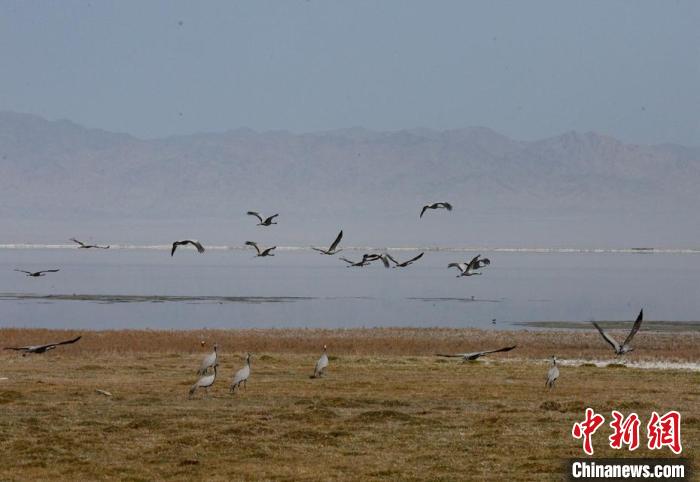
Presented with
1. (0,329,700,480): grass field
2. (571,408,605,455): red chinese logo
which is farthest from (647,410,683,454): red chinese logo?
(571,408,605,455): red chinese logo

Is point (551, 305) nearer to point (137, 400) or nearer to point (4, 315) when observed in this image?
point (4, 315)

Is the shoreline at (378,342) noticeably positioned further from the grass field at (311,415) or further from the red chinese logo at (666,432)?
the red chinese logo at (666,432)

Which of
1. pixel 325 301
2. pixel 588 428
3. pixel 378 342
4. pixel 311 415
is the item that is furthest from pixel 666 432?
pixel 325 301

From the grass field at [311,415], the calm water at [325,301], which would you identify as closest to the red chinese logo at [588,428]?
the grass field at [311,415]

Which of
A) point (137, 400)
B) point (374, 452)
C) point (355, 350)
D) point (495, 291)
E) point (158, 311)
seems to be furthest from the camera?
point (495, 291)

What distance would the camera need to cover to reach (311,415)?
2662 cm

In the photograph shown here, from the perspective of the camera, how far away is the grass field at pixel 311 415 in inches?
837

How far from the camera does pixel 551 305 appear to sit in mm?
96312

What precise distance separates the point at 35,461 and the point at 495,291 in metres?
101

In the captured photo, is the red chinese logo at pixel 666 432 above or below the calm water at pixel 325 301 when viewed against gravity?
below

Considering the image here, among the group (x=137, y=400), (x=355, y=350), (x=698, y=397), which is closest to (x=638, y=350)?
(x=355, y=350)

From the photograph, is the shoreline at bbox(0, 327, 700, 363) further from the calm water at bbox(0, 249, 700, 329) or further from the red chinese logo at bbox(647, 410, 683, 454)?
the red chinese logo at bbox(647, 410, 683, 454)

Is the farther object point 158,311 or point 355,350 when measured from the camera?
point 158,311

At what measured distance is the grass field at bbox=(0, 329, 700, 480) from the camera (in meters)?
21.3
